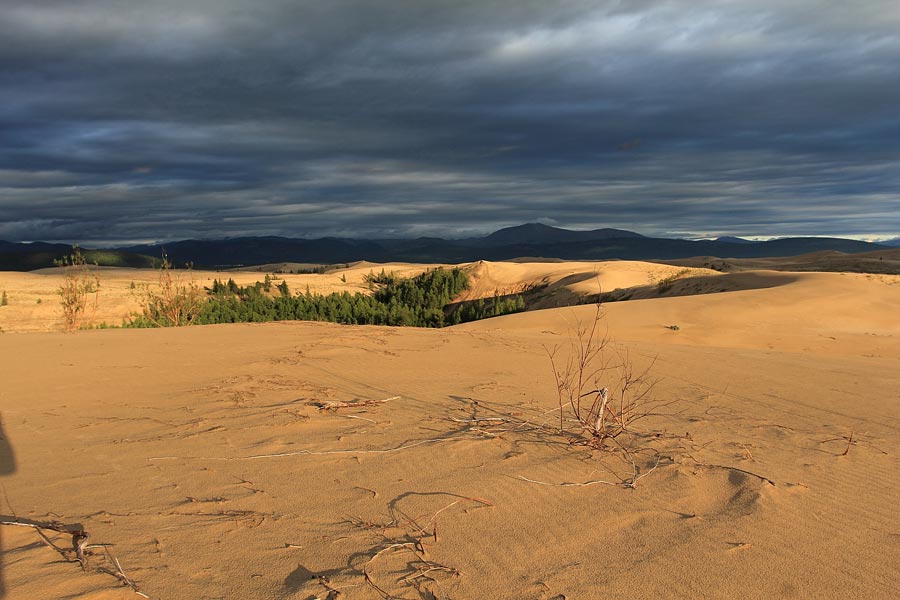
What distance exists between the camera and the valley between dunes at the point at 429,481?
2.24 metres

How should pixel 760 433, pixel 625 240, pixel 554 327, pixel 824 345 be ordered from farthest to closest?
pixel 625 240 → pixel 554 327 → pixel 824 345 → pixel 760 433

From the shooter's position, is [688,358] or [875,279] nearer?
[688,358]

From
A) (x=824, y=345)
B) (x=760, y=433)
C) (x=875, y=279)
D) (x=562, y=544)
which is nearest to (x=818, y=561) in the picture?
(x=562, y=544)

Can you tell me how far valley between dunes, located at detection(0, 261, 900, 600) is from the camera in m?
2.24

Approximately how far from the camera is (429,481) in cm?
320

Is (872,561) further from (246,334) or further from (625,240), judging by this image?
(625,240)

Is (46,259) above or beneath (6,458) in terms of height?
above

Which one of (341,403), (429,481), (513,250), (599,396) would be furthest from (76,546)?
(513,250)

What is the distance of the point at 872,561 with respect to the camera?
7.89 ft

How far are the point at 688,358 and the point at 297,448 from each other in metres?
6.03

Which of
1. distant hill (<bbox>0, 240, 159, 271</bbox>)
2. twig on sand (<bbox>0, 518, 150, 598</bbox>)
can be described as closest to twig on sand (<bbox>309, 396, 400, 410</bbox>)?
twig on sand (<bbox>0, 518, 150, 598</bbox>)

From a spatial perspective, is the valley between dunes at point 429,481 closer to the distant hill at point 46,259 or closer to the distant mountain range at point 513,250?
the distant hill at point 46,259

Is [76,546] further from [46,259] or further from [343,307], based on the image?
[46,259]

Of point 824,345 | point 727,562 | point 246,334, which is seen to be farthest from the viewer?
point 824,345
